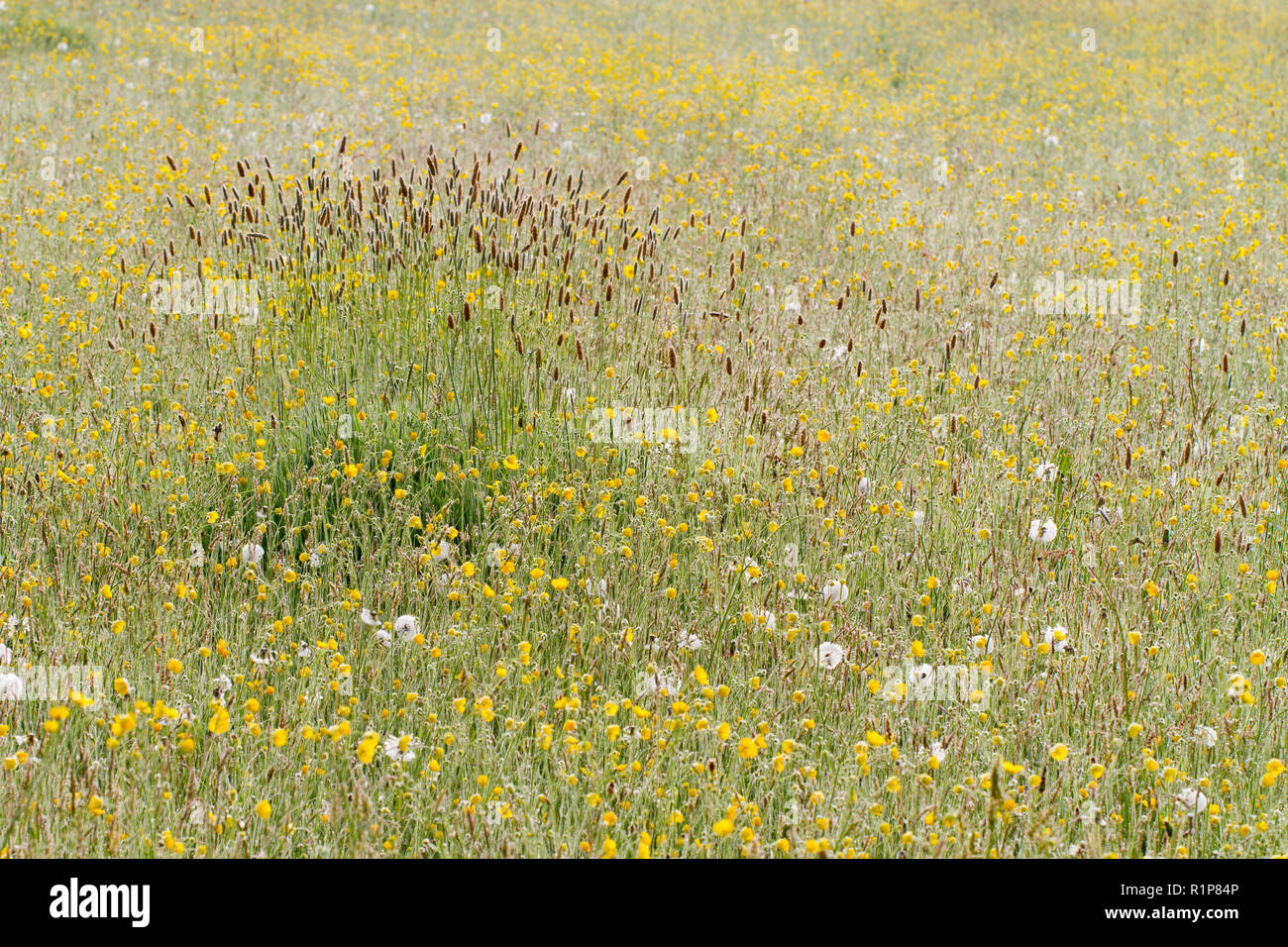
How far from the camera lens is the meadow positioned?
2.46m

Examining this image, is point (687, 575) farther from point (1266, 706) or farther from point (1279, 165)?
point (1279, 165)

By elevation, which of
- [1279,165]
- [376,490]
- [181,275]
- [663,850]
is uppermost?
[1279,165]

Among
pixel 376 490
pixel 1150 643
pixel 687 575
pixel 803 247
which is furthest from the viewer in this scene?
pixel 803 247

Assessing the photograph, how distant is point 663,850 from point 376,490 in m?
1.75

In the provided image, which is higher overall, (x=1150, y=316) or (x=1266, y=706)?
(x=1150, y=316)

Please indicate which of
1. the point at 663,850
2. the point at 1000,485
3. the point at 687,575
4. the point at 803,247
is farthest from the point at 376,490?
the point at 803,247

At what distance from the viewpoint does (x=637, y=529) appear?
359 cm

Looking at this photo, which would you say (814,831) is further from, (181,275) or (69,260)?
(69,260)

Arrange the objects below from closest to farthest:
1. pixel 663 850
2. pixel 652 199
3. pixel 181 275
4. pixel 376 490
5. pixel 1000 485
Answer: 1. pixel 663 850
2. pixel 376 490
3. pixel 1000 485
4. pixel 181 275
5. pixel 652 199

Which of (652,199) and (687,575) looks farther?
(652,199)

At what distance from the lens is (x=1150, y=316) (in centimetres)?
587

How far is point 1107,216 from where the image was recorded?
7.75 metres

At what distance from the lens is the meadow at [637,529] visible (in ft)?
8.09

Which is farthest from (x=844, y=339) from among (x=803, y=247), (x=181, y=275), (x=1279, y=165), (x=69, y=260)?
(x=1279, y=165)
